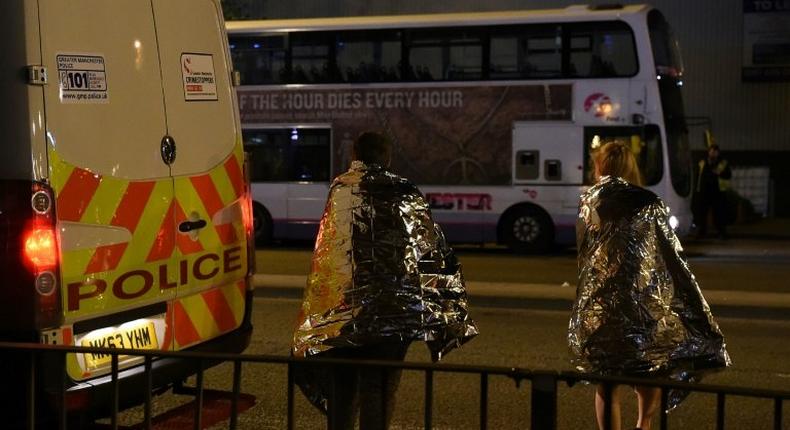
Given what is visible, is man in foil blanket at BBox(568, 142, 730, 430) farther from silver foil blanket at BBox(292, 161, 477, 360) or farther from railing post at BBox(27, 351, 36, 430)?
railing post at BBox(27, 351, 36, 430)

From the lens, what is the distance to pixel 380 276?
15.3ft

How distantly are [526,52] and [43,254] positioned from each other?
1354 centimetres

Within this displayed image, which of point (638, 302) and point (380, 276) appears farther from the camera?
point (638, 302)

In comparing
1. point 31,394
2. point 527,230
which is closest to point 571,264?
point 527,230

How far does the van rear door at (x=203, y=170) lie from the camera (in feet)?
17.7

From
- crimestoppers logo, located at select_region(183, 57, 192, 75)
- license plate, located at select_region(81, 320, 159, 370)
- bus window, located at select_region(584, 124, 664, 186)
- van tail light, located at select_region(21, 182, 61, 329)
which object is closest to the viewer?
van tail light, located at select_region(21, 182, 61, 329)

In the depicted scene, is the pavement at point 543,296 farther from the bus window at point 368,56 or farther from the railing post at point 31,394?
the railing post at point 31,394

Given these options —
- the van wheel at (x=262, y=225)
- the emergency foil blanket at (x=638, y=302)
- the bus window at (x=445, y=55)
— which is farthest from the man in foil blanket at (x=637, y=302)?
the van wheel at (x=262, y=225)

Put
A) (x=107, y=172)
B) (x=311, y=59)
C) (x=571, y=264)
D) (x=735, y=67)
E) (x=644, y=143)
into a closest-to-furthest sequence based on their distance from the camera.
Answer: (x=107, y=172) < (x=571, y=264) < (x=644, y=143) < (x=311, y=59) < (x=735, y=67)

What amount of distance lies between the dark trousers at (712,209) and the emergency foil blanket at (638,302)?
15.1m

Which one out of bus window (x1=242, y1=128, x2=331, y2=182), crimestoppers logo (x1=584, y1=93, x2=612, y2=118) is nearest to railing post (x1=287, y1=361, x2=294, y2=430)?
crimestoppers logo (x1=584, y1=93, x2=612, y2=118)

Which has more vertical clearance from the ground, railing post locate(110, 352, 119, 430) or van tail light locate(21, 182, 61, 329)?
van tail light locate(21, 182, 61, 329)

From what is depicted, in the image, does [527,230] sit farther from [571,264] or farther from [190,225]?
[190,225]

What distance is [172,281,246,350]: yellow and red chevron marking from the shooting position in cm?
540
